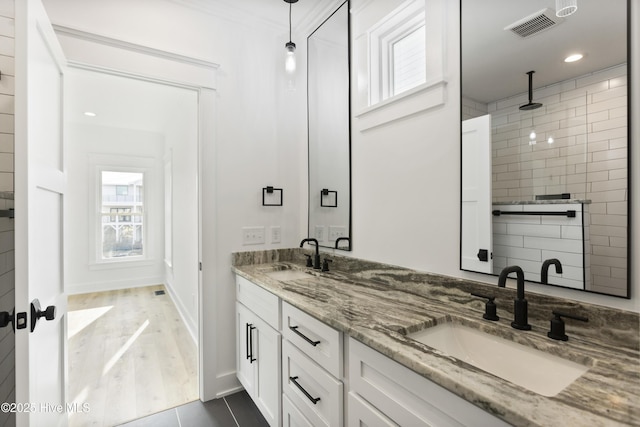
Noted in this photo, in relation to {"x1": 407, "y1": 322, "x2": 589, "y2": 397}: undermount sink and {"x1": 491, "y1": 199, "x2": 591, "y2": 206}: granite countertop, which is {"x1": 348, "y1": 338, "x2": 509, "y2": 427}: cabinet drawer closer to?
{"x1": 407, "y1": 322, "x2": 589, "y2": 397}: undermount sink

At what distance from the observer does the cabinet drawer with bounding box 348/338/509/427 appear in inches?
27.9

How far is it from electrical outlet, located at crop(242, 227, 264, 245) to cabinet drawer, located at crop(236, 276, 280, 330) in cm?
28

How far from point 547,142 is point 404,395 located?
959 mm

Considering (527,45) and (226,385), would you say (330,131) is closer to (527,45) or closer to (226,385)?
(527,45)

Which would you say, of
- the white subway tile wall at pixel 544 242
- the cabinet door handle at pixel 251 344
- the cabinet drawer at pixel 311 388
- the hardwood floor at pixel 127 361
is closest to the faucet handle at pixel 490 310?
the white subway tile wall at pixel 544 242

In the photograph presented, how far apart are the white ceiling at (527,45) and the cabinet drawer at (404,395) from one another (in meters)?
1.07

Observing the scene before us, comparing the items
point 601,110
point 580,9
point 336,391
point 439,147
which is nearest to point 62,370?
point 336,391

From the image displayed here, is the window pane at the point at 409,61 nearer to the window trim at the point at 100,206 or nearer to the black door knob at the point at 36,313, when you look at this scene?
the black door knob at the point at 36,313

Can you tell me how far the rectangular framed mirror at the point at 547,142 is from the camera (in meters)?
0.93

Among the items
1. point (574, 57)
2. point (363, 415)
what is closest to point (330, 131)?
point (574, 57)

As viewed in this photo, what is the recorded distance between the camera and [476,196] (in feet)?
4.15

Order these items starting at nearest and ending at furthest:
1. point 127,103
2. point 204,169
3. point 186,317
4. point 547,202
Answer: point 547,202 → point 204,169 → point 186,317 → point 127,103

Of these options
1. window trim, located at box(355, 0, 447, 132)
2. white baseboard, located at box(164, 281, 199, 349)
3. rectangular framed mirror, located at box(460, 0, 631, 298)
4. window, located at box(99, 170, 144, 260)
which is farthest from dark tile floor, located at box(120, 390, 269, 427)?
window, located at box(99, 170, 144, 260)

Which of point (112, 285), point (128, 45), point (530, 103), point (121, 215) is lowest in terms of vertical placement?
point (112, 285)
